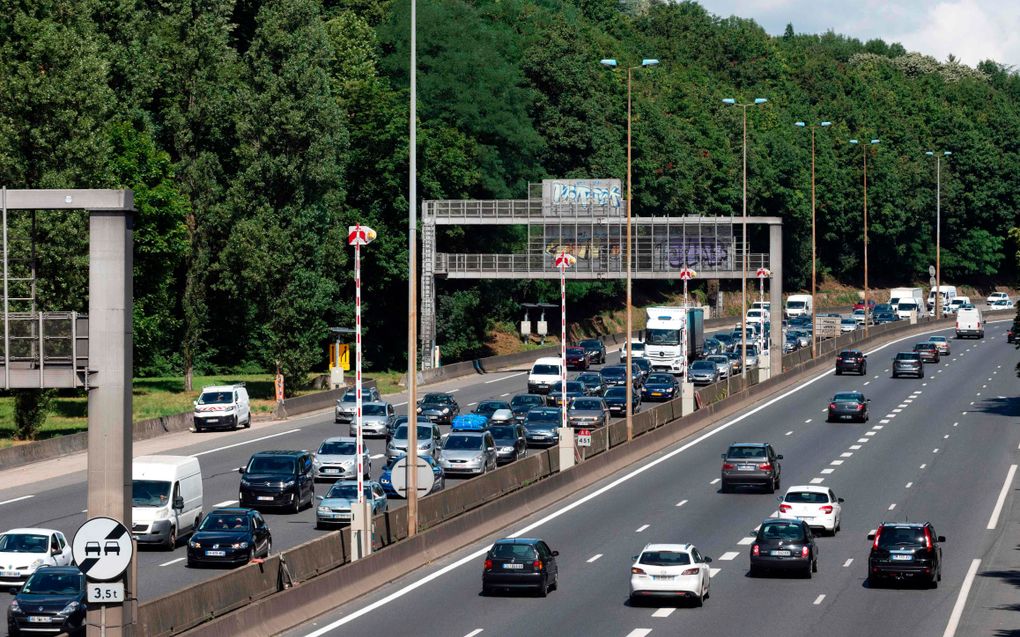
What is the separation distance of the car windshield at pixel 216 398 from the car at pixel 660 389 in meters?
21.6

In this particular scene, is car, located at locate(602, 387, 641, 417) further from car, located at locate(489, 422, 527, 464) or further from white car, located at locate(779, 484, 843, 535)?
white car, located at locate(779, 484, 843, 535)

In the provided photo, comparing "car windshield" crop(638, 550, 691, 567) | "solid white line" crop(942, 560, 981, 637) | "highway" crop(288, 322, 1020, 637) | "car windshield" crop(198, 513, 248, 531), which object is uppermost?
→ "car windshield" crop(198, 513, 248, 531)

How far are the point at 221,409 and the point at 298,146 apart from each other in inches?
935

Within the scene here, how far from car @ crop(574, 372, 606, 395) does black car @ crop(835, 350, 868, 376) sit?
64.0ft

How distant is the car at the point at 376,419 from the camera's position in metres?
65.2

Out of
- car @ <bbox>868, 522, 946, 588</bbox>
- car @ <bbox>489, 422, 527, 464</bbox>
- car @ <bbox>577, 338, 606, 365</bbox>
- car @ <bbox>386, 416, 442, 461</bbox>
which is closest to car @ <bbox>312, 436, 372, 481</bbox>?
car @ <bbox>386, 416, 442, 461</bbox>

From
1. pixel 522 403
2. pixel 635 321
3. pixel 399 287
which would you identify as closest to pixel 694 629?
pixel 522 403

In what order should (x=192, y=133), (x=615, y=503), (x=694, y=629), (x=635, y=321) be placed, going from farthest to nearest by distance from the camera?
1. (x=635, y=321)
2. (x=192, y=133)
3. (x=615, y=503)
4. (x=694, y=629)

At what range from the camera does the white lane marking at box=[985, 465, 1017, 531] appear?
48.7 metres

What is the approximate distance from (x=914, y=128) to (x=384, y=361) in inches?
4347

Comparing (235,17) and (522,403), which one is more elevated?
(235,17)

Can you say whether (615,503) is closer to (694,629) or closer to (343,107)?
(694,629)

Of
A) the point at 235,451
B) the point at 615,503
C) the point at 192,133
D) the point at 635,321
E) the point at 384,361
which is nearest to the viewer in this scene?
the point at 615,503

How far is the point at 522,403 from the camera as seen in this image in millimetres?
72125
